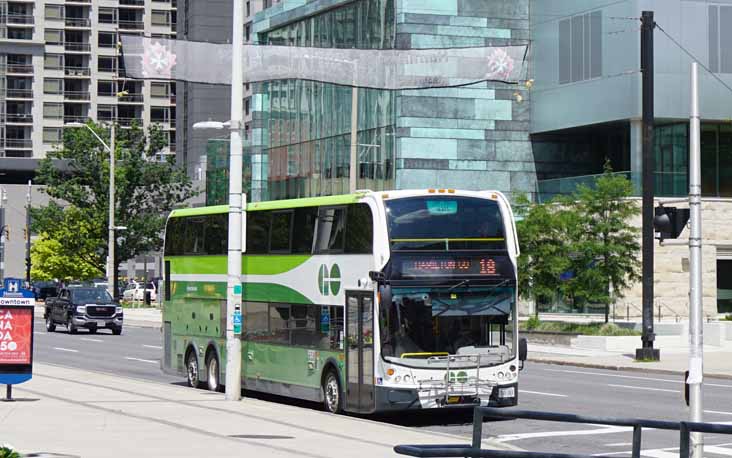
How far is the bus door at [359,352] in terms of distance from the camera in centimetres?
2123

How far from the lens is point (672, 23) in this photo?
190 ft

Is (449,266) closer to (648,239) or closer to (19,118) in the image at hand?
(648,239)

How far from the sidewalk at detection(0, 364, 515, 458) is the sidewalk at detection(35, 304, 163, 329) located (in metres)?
40.6

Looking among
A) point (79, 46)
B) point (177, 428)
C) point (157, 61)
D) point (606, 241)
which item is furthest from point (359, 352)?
point (79, 46)

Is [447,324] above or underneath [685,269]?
underneath

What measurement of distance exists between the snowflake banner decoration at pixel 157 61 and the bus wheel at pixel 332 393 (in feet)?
19.9

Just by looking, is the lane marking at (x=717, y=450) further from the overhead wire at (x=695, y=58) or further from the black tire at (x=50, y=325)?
the black tire at (x=50, y=325)

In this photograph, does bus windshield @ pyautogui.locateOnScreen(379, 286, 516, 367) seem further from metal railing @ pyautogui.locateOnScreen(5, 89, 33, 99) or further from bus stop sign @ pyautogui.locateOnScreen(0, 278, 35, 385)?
metal railing @ pyautogui.locateOnScreen(5, 89, 33, 99)

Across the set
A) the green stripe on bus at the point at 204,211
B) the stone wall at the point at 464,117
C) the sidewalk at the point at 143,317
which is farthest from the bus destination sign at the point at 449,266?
the sidewalk at the point at 143,317

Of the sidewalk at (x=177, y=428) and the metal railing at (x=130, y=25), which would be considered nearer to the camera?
the sidewalk at (x=177, y=428)

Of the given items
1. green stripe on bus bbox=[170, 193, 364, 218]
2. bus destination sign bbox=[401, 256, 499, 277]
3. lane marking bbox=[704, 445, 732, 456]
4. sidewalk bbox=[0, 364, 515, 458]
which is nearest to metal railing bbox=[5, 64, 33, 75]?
green stripe on bus bbox=[170, 193, 364, 218]

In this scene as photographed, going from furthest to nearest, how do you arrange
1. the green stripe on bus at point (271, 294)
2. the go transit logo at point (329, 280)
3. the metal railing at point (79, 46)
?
the metal railing at point (79, 46)
the green stripe on bus at point (271, 294)
the go transit logo at point (329, 280)

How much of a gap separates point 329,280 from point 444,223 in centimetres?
225

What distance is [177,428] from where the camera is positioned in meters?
18.2
